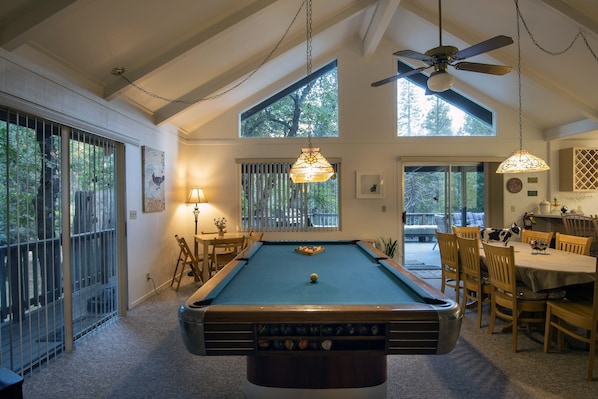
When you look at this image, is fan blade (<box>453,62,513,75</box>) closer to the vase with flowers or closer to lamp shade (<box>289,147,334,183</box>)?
lamp shade (<box>289,147,334,183</box>)

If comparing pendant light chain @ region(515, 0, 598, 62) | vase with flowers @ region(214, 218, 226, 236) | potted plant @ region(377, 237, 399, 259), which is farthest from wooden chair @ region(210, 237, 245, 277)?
pendant light chain @ region(515, 0, 598, 62)

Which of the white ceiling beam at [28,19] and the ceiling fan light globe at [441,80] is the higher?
the white ceiling beam at [28,19]

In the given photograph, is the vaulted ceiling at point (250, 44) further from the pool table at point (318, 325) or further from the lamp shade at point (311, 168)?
the pool table at point (318, 325)

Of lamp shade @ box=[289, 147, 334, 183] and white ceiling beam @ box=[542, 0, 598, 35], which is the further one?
white ceiling beam @ box=[542, 0, 598, 35]

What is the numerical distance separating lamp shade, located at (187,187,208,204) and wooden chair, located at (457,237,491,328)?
397 cm

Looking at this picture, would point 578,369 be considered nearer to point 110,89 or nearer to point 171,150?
point 110,89

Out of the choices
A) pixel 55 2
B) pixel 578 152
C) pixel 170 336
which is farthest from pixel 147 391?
pixel 578 152

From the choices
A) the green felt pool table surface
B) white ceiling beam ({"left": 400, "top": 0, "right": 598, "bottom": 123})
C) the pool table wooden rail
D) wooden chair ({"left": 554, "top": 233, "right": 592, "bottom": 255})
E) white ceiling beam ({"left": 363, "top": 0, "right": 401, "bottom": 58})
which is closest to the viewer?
the pool table wooden rail

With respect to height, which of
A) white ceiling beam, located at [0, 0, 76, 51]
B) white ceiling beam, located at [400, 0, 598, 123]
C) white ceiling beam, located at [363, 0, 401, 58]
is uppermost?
white ceiling beam, located at [363, 0, 401, 58]

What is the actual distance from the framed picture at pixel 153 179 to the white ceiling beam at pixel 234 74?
52 cm

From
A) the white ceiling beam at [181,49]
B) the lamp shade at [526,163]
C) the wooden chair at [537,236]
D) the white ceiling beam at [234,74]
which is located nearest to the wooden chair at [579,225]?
the wooden chair at [537,236]

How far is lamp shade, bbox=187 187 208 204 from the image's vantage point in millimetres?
5273

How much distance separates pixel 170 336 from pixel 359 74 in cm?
504

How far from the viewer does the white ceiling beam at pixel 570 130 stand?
4771 mm
